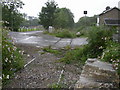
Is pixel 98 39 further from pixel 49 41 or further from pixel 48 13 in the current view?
pixel 48 13

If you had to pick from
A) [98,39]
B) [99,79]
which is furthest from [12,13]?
[99,79]

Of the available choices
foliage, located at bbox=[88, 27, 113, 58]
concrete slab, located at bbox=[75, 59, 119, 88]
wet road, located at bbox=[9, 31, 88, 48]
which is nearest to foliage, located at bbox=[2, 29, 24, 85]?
concrete slab, located at bbox=[75, 59, 119, 88]

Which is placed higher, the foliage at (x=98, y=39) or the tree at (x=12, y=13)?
the tree at (x=12, y=13)

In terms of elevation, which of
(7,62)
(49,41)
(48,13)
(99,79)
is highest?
Result: (48,13)

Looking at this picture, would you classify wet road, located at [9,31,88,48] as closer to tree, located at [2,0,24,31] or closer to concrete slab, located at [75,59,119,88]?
concrete slab, located at [75,59,119,88]

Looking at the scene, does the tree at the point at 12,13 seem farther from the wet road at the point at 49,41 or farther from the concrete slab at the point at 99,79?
the concrete slab at the point at 99,79

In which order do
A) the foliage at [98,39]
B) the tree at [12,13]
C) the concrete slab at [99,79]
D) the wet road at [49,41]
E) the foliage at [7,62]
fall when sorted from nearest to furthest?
1. the concrete slab at [99,79]
2. the foliage at [7,62]
3. the foliage at [98,39]
4. the wet road at [49,41]
5. the tree at [12,13]

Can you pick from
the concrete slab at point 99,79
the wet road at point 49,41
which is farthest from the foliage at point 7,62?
the wet road at point 49,41

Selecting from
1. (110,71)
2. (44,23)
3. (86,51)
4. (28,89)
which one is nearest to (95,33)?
(86,51)

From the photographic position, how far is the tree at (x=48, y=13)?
2642cm

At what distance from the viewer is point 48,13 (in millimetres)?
26328

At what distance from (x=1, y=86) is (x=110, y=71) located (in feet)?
7.94

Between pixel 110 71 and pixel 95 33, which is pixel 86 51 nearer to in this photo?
pixel 95 33

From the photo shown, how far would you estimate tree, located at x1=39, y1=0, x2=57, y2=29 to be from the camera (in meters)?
26.4
